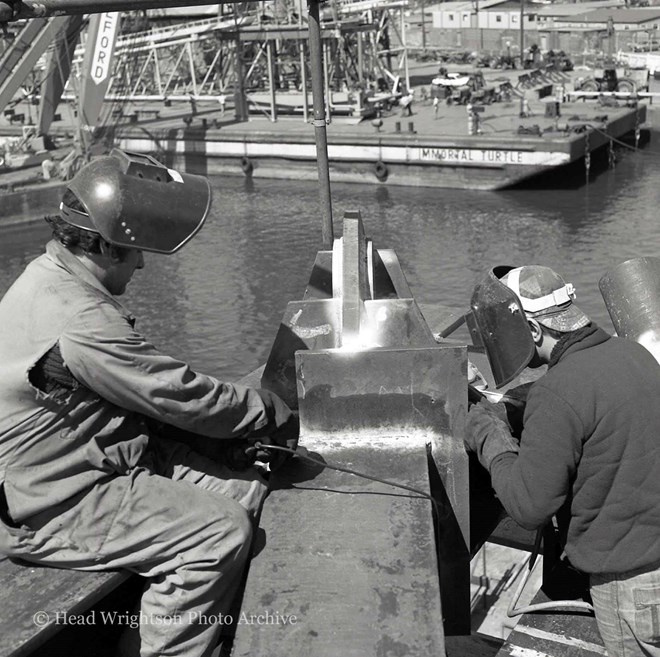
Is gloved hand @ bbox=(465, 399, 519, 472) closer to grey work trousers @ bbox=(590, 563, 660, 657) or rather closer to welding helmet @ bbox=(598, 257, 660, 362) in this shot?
grey work trousers @ bbox=(590, 563, 660, 657)

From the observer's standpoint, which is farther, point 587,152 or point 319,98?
point 587,152

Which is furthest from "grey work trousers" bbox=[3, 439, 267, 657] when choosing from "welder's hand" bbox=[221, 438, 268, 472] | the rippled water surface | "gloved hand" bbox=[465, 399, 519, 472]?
the rippled water surface

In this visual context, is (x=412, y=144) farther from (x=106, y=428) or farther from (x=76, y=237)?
(x=106, y=428)

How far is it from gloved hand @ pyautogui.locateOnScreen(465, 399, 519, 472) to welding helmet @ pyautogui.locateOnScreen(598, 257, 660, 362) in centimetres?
89

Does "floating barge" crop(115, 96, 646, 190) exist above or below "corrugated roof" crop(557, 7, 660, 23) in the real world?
below

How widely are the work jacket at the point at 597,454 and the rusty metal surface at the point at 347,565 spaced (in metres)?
0.41

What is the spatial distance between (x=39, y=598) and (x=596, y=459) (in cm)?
171

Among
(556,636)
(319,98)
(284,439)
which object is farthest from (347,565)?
(319,98)

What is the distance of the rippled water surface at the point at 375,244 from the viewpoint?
15.2 meters

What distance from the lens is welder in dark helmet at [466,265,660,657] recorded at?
2740 mm

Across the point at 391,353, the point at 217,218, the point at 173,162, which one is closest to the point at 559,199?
the point at 217,218

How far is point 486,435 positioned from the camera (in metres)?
3.35

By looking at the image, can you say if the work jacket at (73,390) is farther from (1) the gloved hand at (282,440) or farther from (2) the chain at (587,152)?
(2) the chain at (587,152)

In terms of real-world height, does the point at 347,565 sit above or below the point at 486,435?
below
